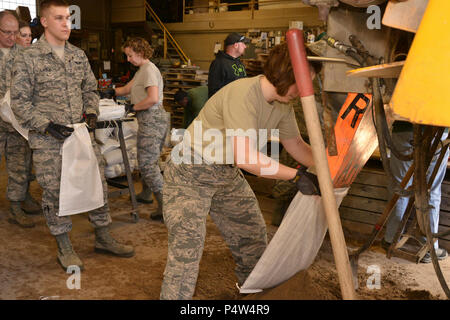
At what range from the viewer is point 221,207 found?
2.19 meters

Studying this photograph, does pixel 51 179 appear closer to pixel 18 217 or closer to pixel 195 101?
pixel 18 217

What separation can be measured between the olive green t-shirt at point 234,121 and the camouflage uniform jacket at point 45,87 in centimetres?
114

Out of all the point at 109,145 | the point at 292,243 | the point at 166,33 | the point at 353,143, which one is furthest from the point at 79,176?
the point at 166,33

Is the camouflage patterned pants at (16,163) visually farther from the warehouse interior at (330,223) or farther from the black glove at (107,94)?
the black glove at (107,94)

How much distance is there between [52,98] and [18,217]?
5.10 ft

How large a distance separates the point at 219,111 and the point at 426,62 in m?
1.14

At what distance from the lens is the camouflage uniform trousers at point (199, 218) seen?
1.89m

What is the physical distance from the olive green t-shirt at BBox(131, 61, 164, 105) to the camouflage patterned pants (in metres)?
1.09

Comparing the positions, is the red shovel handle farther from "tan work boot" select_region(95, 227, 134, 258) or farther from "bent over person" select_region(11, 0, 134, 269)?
"tan work boot" select_region(95, 227, 134, 258)

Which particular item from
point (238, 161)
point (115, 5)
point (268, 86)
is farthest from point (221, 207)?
point (115, 5)

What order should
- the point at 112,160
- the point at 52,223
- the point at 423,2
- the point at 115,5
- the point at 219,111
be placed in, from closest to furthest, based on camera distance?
the point at 423,2
the point at 219,111
the point at 52,223
the point at 112,160
the point at 115,5

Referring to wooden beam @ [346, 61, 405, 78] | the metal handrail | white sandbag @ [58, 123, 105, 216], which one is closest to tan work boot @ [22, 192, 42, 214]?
white sandbag @ [58, 123, 105, 216]

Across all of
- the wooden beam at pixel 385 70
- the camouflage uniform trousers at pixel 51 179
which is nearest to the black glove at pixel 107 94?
the camouflage uniform trousers at pixel 51 179
